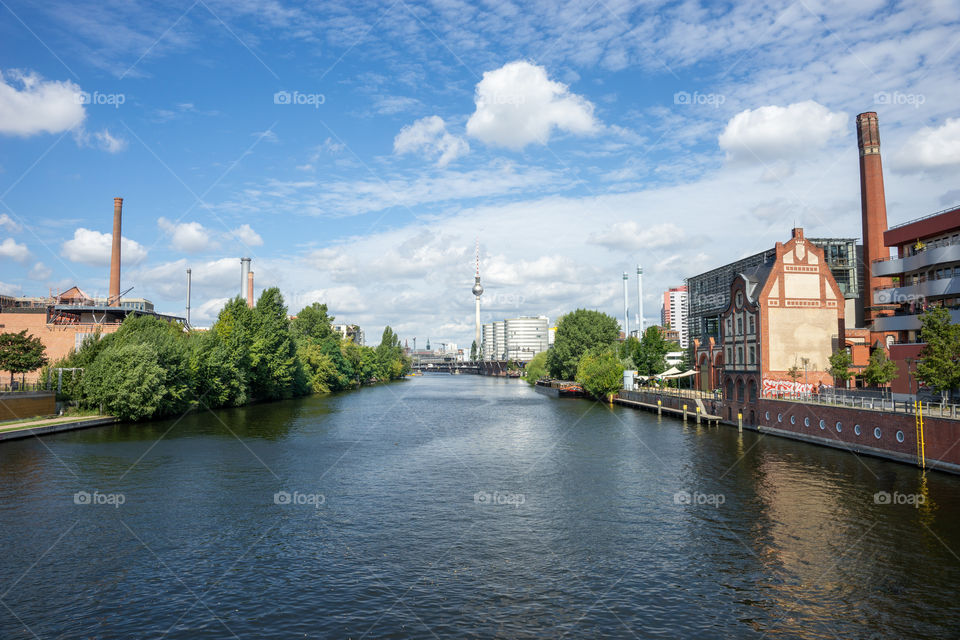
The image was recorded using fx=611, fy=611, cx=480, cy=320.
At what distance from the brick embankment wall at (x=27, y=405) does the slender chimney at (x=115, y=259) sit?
1699 inches

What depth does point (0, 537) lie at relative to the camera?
26562 mm

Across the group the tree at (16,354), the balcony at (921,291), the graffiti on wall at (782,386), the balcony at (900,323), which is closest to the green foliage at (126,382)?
the tree at (16,354)

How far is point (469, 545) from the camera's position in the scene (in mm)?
26750

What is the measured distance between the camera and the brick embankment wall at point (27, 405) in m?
58.7

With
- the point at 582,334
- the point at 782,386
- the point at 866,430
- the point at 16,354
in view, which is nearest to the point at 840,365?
the point at 782,386

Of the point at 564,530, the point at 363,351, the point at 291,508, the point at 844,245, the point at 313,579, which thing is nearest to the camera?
the point at 313,579

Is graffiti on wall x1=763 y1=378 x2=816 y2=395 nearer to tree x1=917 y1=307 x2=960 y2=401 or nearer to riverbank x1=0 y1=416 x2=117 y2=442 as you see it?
tree x1=917 y1=307 x2=960 y2=401

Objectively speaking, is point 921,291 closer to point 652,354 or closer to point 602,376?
point 602,376

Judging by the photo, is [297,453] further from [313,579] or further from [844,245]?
[844,245]

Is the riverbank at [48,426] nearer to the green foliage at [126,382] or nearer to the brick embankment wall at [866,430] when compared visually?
the green foliage at [126,382]

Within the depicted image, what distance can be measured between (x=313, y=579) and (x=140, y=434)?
44.4 metres

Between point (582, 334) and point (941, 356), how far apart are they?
99.1m

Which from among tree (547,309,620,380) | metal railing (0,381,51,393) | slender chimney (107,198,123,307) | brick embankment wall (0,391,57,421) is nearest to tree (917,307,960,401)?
brick embankment wall (0,391,57,421)

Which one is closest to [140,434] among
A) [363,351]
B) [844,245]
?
[844,245]
